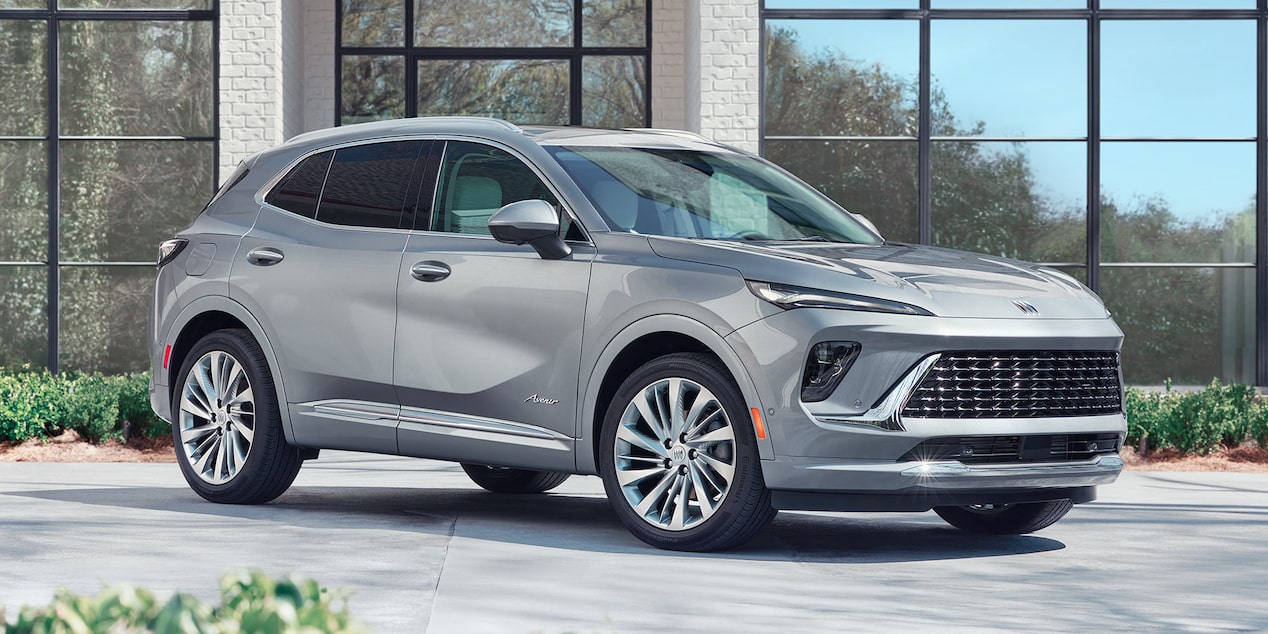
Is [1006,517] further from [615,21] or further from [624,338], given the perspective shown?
[615,21]

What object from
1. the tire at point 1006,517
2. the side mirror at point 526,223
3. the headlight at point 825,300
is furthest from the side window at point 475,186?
the tire at point 1006,517

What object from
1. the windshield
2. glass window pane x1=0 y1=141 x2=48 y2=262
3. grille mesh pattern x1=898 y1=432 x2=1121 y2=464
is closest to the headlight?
grille mesh pattern x1=898 y1=432 x2=1121 y2=464

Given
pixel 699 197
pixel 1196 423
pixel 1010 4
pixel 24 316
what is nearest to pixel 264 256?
pixel 699 197

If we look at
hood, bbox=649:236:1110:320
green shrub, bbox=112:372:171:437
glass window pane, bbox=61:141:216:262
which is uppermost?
glass window pane, bbox=61:141:216:262

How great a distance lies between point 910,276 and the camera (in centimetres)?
672

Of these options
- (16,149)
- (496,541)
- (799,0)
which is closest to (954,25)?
(799,0)

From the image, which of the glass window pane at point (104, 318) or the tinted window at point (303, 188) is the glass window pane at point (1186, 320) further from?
the tinted window at point (303, 188)

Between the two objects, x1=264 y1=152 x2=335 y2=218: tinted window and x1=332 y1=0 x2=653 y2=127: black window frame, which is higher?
x1=332 y1=0 x2=653 y2=127: black window frame

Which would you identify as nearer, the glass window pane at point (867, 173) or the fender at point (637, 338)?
the fender at point (637, 338)

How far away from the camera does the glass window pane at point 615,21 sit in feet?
55.5

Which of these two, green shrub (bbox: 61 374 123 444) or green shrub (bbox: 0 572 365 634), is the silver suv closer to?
green shrub (bbox: 61 374 123 444)

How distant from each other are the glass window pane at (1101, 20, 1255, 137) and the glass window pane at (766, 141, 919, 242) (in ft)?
6.19

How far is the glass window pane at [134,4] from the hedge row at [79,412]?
4.72m

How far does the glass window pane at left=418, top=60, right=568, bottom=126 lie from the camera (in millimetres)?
16859
